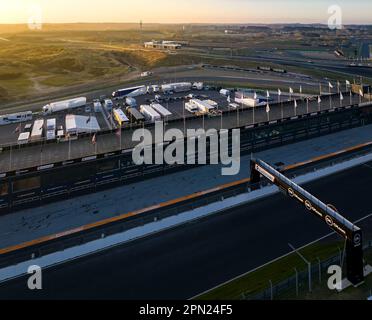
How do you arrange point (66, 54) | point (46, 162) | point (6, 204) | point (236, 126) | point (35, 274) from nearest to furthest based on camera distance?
point (35, 274) → point (6, 204) → point (46, 162) → point (236, 126) → point (66, 54)

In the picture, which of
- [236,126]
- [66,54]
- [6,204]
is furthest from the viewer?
[66,54]

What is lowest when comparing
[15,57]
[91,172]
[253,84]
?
[91,172]

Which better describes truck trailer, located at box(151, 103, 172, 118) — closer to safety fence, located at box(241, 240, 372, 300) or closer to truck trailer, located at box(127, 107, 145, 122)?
truck trailer, located at box(127, 107, 145, 122)

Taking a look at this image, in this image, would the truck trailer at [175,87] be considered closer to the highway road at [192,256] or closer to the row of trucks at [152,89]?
the row of trucks at [152,89]

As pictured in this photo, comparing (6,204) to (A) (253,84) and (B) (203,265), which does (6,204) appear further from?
(A) (253,84)

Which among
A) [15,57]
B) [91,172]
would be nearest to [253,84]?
[91,172]

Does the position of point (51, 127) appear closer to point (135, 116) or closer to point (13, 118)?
point (13, 118)

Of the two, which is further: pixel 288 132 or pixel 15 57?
pixel 15 57
